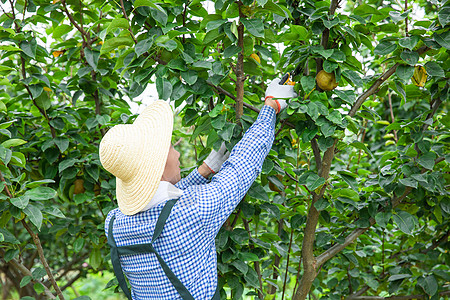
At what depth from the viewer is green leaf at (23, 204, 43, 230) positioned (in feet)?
5.95

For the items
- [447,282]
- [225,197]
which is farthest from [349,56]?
[447,282]

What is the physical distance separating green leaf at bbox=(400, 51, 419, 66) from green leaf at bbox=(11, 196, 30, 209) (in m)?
1.56

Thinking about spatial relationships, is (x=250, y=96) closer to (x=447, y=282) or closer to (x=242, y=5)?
(x=242, y=5)

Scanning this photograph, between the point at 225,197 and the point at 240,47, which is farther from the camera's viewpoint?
the point at 240,47

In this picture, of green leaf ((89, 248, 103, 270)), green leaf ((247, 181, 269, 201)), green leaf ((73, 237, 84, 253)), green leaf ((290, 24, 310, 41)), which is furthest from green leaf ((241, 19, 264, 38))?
green leaf ((89, 248, 103, 270))

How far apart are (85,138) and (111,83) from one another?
1.07 ft

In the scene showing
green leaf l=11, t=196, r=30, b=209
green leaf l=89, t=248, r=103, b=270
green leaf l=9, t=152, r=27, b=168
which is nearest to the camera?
green leaf l=11, t=196, r=30, b=209

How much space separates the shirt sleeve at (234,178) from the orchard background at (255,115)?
0.10 meters

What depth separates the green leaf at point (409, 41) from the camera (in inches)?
64.4

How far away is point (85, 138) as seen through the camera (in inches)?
96.7

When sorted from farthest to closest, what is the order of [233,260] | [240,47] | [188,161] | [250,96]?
[188,161], [250,96], [233,260], [240,47]

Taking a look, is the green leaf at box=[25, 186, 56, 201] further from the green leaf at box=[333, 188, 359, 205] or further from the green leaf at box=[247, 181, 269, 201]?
the green leaf at box=[333, 188, 359, 205]

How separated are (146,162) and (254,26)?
59 cm

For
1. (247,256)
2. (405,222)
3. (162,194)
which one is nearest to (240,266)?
(247,256)
